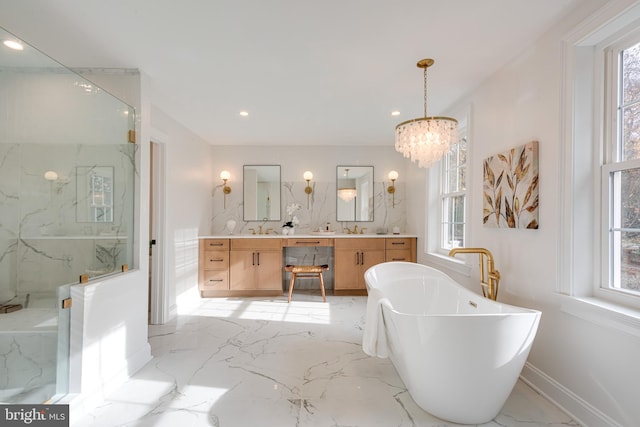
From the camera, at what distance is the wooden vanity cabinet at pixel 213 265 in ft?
13.6

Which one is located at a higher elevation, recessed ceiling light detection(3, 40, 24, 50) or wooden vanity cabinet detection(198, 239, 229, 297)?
recessed ceiling light detection(3, 40, 24, 50)

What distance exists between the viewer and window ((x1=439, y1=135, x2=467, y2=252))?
322 centimetres

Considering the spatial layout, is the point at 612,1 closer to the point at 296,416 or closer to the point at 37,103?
the point at 296,416

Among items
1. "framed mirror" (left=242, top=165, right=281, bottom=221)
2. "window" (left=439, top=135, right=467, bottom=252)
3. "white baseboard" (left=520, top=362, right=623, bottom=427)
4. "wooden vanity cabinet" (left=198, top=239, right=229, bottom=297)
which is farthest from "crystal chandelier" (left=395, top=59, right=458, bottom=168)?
"wooden vanity cabinet" (left=198, top=239, right=229, bottom=297)

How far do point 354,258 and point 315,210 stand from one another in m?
1.03

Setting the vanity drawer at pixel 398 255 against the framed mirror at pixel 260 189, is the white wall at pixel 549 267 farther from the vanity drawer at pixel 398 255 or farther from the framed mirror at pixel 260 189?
the framed mirror at pixel 260 189

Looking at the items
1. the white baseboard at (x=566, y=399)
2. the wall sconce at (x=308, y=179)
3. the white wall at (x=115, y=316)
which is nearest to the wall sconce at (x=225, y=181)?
the wall sconce at (x=308, y=179)

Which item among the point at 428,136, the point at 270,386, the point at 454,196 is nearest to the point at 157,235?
the point at 270,386

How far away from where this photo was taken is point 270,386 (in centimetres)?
198

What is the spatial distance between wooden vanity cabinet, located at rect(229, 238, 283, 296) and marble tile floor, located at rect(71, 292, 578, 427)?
1066 mm

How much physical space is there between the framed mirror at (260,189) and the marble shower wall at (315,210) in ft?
0.29

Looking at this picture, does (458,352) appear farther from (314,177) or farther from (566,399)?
(314,177)

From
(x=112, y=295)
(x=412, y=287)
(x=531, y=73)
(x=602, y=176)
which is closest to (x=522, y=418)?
(x=412, y=287)

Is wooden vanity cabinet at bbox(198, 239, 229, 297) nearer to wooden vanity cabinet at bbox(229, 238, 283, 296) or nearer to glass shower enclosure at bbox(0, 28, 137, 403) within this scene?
A: wooden vanity cabinet at bbox(229, 238, 283, 296)
